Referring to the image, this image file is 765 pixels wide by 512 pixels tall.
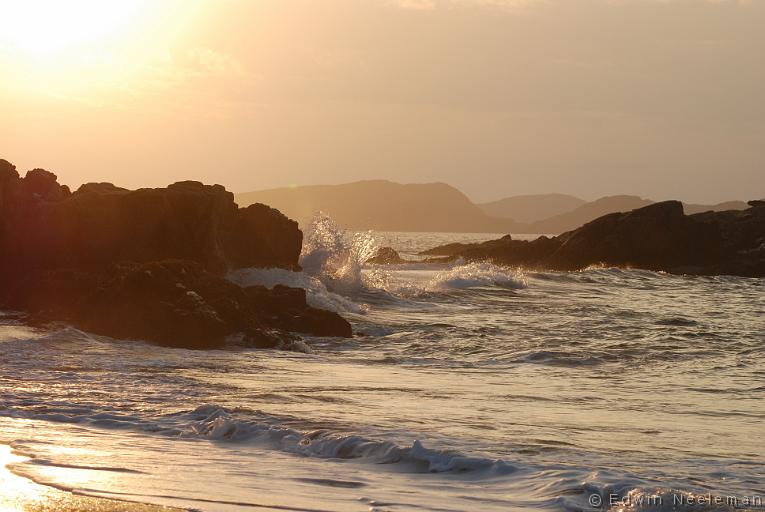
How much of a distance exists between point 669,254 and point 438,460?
53.5 meters

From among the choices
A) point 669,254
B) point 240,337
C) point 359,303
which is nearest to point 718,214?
point 669,254

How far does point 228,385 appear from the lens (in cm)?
1221

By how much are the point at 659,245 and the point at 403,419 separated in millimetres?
51561

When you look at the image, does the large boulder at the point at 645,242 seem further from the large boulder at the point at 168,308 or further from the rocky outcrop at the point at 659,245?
the large boulder at the point at 168,308

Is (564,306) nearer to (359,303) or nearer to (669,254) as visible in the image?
(359,303)

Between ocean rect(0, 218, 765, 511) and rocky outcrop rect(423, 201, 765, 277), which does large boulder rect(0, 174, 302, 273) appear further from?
rocky outcrop rect(423, 201, 765, 277)

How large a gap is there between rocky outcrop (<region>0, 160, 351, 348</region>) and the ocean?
908 mm

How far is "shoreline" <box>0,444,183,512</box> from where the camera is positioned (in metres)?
6.08

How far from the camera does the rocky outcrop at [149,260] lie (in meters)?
17.4

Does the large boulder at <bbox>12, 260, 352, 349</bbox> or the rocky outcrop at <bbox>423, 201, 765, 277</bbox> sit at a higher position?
the rocky outcrop at <bbox>423, 201, 765, 277</bbox>

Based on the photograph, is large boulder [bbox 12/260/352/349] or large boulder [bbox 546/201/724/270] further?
large boulder [bbox 546/201/724/270]

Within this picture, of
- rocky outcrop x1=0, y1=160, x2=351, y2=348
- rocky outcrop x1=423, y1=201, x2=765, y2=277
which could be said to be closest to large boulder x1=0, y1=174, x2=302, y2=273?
rocky outcrop x1=0, y1=160, x2=351, y2=348

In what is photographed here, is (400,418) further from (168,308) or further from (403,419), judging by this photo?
(168,308)

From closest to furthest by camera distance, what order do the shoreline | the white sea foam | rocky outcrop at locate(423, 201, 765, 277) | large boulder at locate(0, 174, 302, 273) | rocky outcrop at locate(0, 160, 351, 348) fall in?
the shoreline, rocky outcrop at locate(0, 160, 351, 348), large boulder at locate(0, 174, 302, 273), the white sea foam, rocky outcrop at locate(423, 201, 765, 277)
